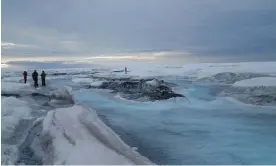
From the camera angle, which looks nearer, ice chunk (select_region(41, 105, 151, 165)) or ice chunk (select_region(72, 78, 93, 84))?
ice chunk (select_region(41, 105, 151, 165))

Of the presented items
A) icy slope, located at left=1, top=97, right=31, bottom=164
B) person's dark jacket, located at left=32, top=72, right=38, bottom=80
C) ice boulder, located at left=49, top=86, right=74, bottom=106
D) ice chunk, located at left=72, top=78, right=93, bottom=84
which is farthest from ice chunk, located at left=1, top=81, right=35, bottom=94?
ice chunk, located at left=72, top=78, right=93, bottom=84

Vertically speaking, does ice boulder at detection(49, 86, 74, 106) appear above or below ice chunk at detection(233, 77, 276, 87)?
below

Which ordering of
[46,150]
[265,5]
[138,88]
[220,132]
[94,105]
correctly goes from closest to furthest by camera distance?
1. [46,150]
2. [220,132]
3. [265,5]
4. [94,105]
5. [138,88]

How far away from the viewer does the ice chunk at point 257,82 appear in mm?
3143

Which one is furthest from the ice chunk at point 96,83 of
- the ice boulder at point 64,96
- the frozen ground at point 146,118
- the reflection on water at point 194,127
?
the ice boulder at point 64,96

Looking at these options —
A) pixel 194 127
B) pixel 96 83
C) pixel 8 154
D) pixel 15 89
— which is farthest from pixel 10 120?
pixel 194 127

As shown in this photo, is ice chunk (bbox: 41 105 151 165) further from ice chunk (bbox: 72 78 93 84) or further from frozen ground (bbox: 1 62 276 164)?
ice chunk (bbox: 72 78 93 84)

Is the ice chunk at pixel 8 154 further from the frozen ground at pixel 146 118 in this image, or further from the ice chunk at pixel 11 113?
the ice chunk at pixel 11 113

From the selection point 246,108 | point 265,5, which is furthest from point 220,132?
point 265,5

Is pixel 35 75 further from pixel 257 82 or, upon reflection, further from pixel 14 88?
pixel 257 82

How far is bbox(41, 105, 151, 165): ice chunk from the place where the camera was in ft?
7.75

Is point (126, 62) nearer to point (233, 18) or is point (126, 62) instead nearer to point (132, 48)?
point (132, 48)

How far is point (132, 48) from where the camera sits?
3.25 meters

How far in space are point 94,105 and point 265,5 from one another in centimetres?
210
